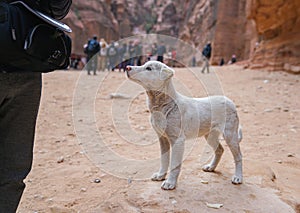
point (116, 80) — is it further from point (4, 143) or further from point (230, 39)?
point (230, 39)

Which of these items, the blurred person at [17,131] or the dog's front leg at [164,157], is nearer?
the blurred person at [17,131]

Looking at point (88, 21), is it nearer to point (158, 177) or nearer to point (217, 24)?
point (217, 24)

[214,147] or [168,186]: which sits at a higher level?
[214,147]

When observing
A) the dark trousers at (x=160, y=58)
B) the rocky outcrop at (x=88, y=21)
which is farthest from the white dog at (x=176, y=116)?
the rocky outcrop at (x=88, y=21)

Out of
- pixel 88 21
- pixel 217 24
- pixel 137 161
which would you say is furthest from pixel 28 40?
pixel 88 21

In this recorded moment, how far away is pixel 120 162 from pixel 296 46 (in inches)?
361

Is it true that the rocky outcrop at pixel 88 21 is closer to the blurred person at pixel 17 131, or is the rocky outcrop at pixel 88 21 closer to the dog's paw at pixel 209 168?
the dog's paw at pixel 209 168

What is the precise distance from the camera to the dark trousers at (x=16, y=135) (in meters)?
1.57

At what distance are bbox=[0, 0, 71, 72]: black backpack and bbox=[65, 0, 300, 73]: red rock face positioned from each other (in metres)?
10.2

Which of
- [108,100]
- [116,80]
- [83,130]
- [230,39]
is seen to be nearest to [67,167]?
[83,130]

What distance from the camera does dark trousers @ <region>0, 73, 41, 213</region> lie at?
1574 mm

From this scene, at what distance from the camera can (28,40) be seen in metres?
1.38

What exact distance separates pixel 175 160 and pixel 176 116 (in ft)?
1.14

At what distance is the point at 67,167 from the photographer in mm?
3676
